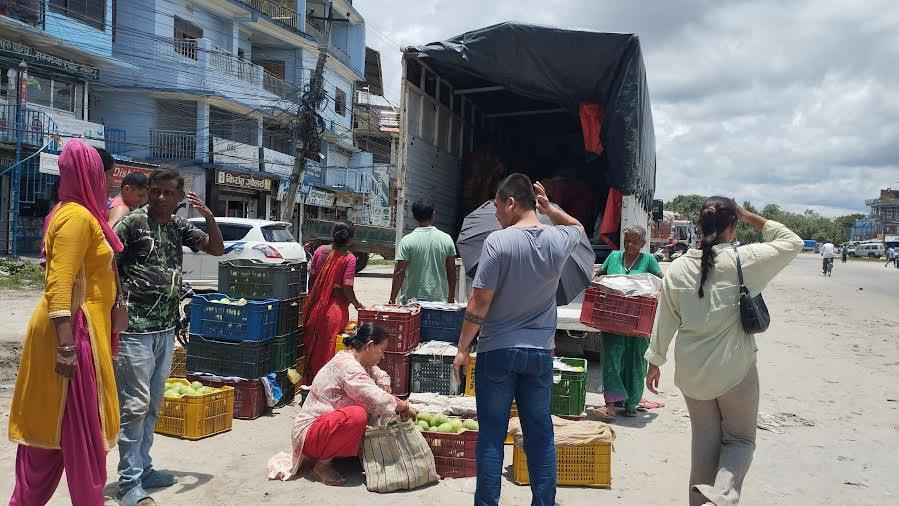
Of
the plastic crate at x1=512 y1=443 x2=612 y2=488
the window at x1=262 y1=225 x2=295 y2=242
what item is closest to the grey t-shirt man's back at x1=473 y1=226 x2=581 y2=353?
the plastic crate at x1=512 y1=443 x2=612 y2=488

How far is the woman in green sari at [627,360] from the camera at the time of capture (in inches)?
231

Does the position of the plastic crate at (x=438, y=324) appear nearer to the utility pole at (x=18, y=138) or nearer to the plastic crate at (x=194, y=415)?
the plastic crate at (x=194, y=415)

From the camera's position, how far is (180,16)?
24.7m

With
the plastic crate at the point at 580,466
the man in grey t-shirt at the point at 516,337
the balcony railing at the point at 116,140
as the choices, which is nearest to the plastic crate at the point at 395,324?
the plastic crate at the point at 580,466

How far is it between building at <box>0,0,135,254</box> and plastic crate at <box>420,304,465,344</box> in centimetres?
1697

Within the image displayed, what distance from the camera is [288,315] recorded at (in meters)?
5.87

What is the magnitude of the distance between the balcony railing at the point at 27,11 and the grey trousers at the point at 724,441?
74.6 feet

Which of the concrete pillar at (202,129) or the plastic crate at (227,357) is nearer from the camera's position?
the plastic crate at (227,357)

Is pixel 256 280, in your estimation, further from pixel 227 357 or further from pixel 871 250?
pixel 871 250

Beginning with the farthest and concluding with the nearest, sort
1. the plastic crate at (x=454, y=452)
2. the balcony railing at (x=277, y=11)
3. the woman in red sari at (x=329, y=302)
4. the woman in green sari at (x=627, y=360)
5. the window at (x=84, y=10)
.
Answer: the balcony railing at (x=277, y=11), the window at (x=84, y=10), the woman in red sari at (x=329, y=302), the woman in green sari at (x=627, y=360), the plastic crate at (x=454, y=452)

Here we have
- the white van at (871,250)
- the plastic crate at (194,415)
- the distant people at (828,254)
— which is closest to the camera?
the plastic crate at (194,415)

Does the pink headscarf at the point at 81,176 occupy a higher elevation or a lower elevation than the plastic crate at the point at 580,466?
higher

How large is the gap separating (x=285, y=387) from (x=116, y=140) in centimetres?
2086

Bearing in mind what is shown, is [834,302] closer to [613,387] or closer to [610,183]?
[610,183]
